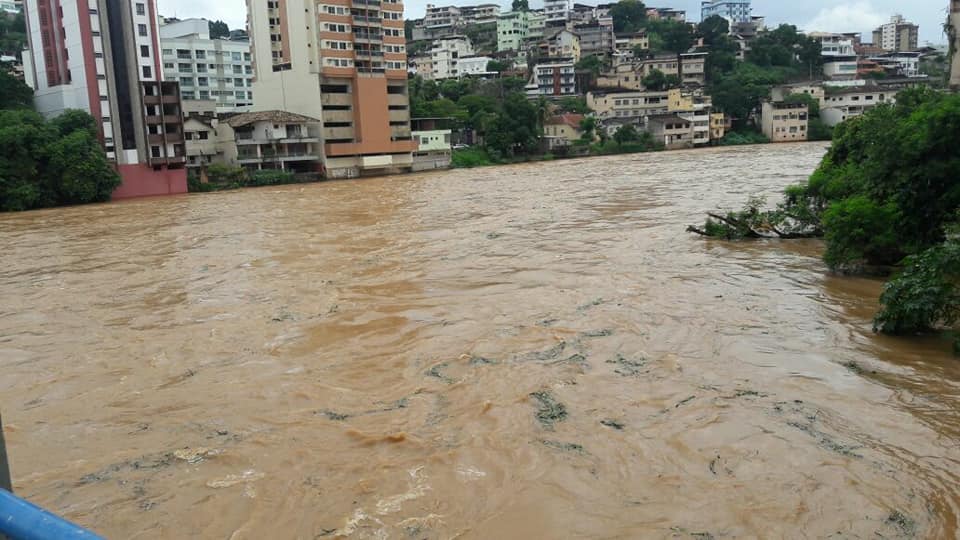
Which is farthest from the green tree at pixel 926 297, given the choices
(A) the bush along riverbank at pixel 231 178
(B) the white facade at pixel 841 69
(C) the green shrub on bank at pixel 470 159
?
(B) the white facade at pixel 841 69

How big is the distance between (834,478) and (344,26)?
43.2 meters

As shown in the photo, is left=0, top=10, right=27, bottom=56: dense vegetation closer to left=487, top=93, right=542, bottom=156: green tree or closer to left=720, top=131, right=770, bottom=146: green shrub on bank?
left=487, top=93, right=542, bottom=156: green tree

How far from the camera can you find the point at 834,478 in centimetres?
482

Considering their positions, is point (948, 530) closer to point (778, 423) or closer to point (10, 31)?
point (778, 423)

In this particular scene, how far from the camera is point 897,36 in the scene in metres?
119

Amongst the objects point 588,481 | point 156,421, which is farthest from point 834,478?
point 156,421

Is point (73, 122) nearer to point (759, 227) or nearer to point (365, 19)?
point (365, 19)

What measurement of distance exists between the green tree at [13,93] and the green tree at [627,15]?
233 feet

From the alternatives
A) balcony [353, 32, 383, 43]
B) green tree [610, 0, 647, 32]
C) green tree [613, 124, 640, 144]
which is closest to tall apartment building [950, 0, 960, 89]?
balcony [353, 32, 383, 43]

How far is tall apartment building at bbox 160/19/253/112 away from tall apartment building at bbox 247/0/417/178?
8.62 m

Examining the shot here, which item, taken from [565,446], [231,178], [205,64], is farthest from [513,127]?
[565,446]

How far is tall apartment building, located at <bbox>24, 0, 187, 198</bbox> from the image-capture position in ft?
109

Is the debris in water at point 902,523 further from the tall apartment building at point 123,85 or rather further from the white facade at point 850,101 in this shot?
the white facade at point 850,101

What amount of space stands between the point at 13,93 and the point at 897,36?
400 ft
